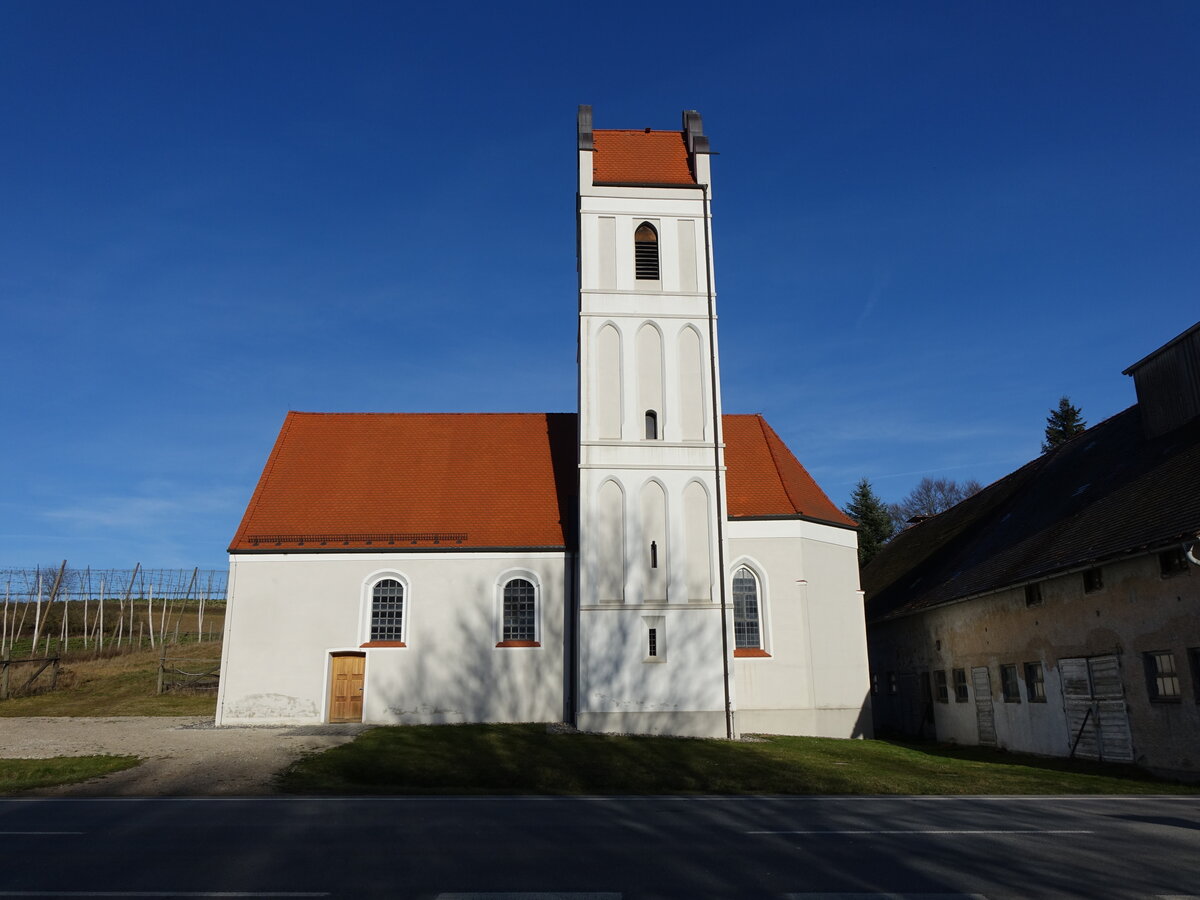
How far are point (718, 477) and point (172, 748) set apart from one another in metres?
15.5

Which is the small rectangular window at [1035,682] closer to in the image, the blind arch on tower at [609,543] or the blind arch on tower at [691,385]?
the blind arch on tower at [691,385]

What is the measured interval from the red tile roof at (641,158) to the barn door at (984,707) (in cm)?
1717

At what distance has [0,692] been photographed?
1277 inches

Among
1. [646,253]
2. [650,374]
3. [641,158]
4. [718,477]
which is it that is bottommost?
[718,477]

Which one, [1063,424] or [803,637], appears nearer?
[803,637]

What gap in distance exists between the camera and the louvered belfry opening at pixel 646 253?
2720cm

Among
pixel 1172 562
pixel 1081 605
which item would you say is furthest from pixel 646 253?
pixel 1172 562

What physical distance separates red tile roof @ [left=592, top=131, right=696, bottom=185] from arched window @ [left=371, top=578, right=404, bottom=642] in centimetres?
1415

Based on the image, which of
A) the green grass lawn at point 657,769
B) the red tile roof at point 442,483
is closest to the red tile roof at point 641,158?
the red tile roof at point 442,483

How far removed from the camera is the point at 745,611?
26719 mm

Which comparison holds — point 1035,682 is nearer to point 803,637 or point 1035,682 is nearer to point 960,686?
point 960,686

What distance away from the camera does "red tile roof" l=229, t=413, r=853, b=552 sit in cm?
2678

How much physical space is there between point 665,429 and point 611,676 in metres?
7.27

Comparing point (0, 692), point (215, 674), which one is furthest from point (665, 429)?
point (0, 692)
